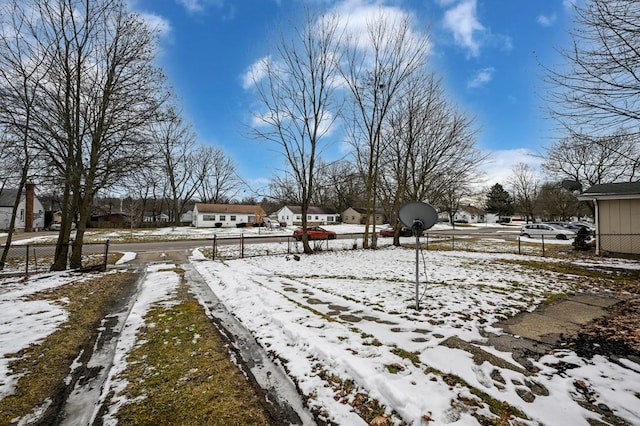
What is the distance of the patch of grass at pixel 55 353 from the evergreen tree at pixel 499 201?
242 ft

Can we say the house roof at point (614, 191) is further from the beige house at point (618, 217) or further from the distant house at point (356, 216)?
the distant house at point (356, 216)

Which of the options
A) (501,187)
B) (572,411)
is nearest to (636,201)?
(572,411)

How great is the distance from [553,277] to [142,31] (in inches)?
637

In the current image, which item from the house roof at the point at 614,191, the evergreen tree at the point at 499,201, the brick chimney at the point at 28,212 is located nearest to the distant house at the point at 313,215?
the evergreen tree at the point at 499,201

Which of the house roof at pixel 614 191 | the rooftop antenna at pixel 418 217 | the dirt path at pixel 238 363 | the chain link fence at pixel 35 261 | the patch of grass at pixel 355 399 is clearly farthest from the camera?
the house roof at pixel 614 191

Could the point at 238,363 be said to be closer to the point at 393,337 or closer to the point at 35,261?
the point at 393,337

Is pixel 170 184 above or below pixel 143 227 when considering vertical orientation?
above

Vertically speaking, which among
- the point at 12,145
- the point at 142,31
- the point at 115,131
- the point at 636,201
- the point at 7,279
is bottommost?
the point at 7,279

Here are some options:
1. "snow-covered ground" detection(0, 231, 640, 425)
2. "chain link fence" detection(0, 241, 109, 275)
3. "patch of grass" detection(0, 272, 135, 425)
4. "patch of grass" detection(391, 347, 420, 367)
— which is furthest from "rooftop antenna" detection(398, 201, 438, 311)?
"chain link fence" detection(0, 241, 109, 275)

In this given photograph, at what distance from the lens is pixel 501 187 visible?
67.0 metres

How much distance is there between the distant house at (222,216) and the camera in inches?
1852

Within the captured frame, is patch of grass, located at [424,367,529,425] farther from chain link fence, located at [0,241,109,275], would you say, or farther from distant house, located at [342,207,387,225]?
distant house, located at [342,207,387,225]

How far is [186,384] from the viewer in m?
3.07

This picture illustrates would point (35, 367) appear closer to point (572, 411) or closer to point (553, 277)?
point (572, 411)
